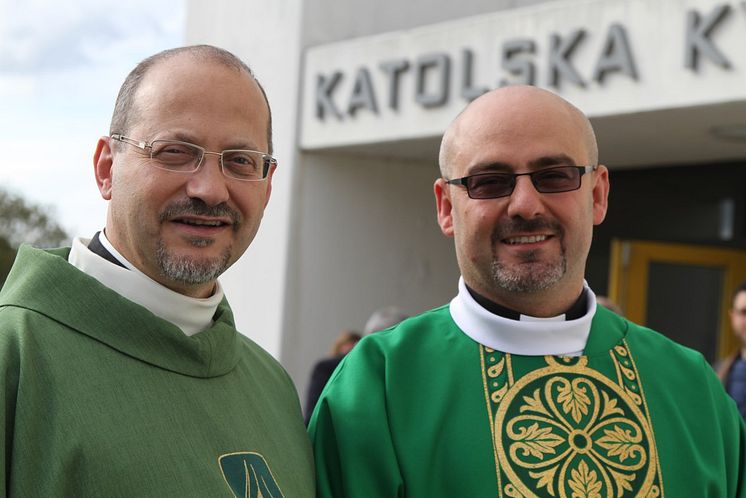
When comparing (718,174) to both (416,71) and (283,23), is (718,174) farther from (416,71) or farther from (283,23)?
(283,23)

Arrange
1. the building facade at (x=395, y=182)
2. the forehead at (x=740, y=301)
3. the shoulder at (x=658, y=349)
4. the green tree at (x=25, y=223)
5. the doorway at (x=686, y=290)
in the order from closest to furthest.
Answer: the shoulder at (x=658, y=349), the forehead at (x=740, y=301), the building facade at (x=395, y=182), the doorway at (x=686, y=290), the green tree at (x=25, y=223)

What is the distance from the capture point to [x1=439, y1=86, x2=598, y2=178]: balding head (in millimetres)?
3246

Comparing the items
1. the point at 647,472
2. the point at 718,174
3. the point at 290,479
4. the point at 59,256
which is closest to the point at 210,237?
the point at 59,256

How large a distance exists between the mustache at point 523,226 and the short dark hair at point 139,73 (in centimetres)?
64

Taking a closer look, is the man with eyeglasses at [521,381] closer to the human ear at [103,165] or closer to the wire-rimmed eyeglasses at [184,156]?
the wire-rimmed eyeglasses at [184,156]

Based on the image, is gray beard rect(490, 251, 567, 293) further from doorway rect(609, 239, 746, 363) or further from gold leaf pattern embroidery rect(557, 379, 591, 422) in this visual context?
doorway rect(609, 239, 746, 363)

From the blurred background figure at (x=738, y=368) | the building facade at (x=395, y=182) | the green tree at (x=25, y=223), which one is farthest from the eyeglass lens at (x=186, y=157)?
the green tree at (x=25, y=223)

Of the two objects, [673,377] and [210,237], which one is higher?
[210,237]

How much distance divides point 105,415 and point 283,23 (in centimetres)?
735

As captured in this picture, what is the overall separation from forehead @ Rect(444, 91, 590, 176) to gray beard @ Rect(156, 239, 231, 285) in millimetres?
815

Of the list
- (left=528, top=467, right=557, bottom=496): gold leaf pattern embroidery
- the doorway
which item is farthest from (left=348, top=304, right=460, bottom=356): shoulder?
the doorway

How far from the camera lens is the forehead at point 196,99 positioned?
2779mm

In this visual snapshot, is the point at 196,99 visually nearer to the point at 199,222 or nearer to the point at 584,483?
the point at 199,222

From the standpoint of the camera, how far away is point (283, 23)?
376 inches
